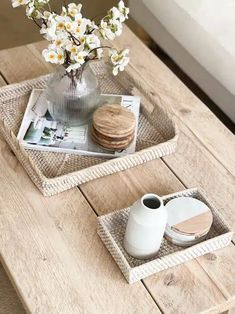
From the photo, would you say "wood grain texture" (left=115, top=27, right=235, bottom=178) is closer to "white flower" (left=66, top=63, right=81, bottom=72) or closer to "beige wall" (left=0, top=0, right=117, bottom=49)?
"white flower" (left=66, top=63, right=81, bottom=72)

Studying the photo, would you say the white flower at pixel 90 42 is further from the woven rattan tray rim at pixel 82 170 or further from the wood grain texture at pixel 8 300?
the wood grain texture at pixel 8 300

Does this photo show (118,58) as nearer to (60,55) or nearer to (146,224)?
(60,55)

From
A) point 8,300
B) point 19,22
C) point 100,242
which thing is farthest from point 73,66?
point 19,22

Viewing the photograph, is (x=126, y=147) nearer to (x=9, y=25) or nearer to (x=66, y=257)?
(x=66, y=257)

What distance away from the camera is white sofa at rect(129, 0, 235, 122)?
174 cm

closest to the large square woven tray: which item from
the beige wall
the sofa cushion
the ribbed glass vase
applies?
the ribbed glass vase

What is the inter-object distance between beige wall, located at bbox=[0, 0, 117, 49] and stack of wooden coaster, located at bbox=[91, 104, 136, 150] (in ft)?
3.57

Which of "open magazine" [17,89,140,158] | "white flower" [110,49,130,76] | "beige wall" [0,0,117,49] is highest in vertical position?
"white flower" [110,49,130,76]

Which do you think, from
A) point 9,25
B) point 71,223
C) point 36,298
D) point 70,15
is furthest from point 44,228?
point 9,25

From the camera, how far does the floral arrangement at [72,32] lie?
4.00 feet

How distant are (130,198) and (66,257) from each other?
0.20 m

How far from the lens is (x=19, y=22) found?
8.02 feet

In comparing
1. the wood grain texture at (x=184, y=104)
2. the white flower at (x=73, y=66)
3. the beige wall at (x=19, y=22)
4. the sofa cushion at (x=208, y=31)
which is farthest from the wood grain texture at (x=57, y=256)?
the beige wall at (x=19, y=22)

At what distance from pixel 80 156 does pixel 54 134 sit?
0.09m
